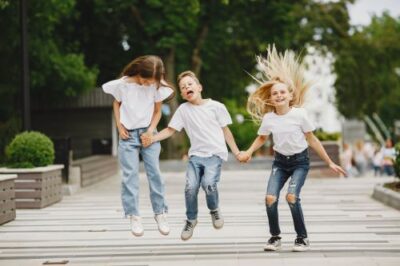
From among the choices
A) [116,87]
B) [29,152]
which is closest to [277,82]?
[116,87]

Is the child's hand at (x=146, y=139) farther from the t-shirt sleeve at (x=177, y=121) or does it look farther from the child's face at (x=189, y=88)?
the child's face at (x=189, y=88)

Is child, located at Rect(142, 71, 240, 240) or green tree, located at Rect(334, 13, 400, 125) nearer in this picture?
child, located at Rect(142, 71, 240, 240)

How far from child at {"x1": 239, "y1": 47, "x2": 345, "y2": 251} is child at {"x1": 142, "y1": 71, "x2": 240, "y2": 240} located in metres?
0.36

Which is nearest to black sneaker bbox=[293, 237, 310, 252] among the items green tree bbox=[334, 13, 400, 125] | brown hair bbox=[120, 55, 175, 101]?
brown hair bbox=[120, 55, 175, 101]

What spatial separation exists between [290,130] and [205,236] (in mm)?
2387

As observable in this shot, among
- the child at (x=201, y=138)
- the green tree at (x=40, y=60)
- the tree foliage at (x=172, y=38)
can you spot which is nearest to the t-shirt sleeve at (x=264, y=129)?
the child at (x=201, y=138)

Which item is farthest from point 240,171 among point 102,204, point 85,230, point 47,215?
point 85,230

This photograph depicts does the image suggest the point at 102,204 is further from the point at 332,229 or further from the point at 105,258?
the point at 105,258

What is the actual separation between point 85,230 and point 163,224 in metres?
2.97

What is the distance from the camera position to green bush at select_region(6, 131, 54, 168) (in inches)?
657

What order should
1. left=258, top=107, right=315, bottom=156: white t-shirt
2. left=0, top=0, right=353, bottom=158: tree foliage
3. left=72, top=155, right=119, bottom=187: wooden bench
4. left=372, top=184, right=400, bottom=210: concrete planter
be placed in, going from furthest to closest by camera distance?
left=0, top=0, right=353, bottom=158: tree foliage
left=72, top=155, right=119, bottom=187: wooden bench
left=372, top=184, right=400, bottom=210: concrete planter
left=258, top=107, right=315, bottom=156: white t-shirt

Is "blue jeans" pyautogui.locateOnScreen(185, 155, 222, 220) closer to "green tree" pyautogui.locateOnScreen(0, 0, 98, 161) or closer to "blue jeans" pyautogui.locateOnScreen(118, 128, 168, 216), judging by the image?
"blue jeans" pyautogui.locateOnScreen(118, 128, 168, 216)

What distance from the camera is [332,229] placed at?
37.6ft

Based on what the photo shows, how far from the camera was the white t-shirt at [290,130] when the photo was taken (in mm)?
9016
